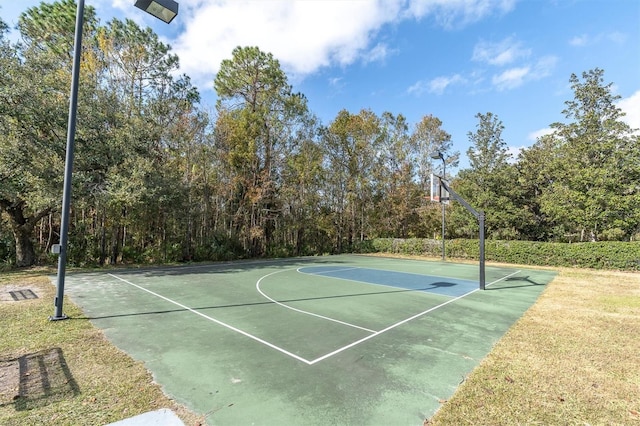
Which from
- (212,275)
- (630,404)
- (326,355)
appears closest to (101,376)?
(326,355)

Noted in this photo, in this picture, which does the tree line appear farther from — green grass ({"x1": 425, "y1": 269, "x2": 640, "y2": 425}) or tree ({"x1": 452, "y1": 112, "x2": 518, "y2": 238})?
green grass ({"x1": 425, "y1": 269, "x2": 640, "y2": 425})

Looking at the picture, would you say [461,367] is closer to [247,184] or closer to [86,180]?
[86,180]

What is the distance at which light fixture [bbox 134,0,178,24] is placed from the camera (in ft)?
14.9

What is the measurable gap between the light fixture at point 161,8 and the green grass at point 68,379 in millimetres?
5093

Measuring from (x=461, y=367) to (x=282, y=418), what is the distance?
7.96 ft

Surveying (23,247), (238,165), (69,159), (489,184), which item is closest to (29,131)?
(23,247)

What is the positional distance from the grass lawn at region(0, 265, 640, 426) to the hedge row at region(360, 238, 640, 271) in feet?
36.3

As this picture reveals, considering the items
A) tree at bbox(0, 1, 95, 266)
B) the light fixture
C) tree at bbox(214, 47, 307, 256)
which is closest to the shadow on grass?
the light fixture

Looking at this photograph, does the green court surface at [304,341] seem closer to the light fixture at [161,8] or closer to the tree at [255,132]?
the light fixture at [161,8]

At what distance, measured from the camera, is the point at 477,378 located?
3.49 m

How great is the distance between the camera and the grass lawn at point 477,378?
9.05 ft

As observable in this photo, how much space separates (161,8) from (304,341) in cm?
563

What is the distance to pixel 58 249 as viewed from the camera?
17.1ft

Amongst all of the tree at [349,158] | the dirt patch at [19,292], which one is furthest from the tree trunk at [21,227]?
the tree at [349,158]
